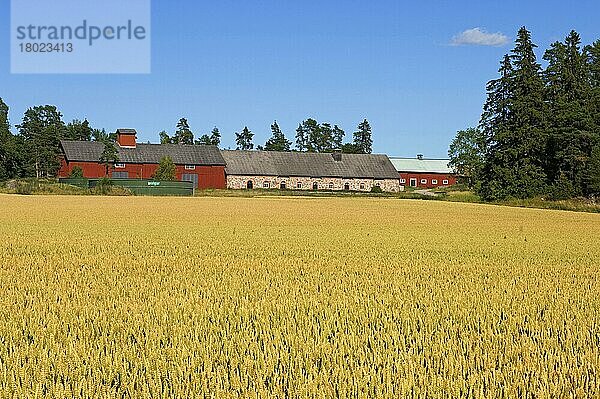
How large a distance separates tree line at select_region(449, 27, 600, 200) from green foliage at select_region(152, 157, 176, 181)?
114ft

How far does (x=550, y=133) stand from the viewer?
199ft

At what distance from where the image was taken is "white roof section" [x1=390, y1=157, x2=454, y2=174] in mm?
130125

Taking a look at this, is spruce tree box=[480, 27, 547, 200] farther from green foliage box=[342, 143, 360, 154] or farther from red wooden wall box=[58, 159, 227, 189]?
green foliage box=[342, 143, 360, 154]

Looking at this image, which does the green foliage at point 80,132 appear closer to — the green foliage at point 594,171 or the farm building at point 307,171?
the farm building at point 307,171

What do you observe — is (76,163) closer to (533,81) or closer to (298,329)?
(533,81)

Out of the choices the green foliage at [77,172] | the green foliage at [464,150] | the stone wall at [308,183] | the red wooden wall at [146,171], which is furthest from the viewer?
the green foliage at [464,150]

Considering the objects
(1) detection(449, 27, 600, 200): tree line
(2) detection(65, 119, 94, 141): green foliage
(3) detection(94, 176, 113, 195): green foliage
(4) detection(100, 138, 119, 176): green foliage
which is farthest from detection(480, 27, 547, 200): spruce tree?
(2) detection(65, 119, 94, 141): green foliage

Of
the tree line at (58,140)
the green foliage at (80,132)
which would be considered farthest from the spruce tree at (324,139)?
the green foliage at (80,132)

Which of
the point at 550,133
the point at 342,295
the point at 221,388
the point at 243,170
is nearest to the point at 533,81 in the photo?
the point at 550,133

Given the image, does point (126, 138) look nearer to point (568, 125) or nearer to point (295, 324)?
point (568, 125)

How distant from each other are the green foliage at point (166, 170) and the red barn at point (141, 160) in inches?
235

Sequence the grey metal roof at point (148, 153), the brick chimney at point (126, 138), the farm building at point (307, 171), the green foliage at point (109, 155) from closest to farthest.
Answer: the green foliage at point (109, 155) < the grey metal roof at point (148, 153) < the brick chimney at point (126, 138) < the farm building at point (307, 171)

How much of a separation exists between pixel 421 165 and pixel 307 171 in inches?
1504

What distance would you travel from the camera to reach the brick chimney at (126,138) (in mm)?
91375
